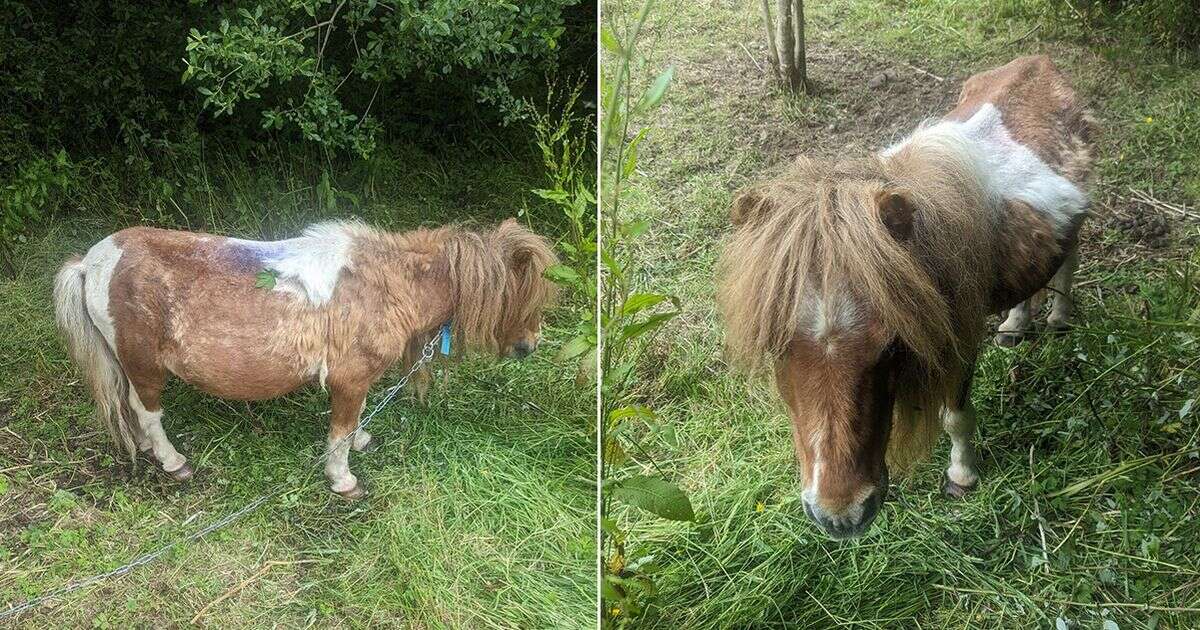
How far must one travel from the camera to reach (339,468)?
132cm

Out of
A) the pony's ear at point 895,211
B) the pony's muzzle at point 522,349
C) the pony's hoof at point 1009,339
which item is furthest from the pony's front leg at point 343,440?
the pony's hoof at point 1009,339

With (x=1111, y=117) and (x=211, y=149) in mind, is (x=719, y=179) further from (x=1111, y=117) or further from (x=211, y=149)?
(x=211, y=149)

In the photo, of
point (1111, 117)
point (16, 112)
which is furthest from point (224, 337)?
point (1111, 117)

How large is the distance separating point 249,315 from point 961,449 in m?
1.07

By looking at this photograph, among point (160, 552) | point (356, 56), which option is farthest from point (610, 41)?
point (160, 552)

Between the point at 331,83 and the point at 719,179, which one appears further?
the point at 331,83

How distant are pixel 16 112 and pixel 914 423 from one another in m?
1.32

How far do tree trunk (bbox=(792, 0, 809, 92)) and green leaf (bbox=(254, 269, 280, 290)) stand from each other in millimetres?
820

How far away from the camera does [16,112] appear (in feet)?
4.07

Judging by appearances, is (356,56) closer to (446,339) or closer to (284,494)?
(446,339)

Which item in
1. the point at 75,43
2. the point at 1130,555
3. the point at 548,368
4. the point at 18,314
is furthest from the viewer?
the point at 548,368

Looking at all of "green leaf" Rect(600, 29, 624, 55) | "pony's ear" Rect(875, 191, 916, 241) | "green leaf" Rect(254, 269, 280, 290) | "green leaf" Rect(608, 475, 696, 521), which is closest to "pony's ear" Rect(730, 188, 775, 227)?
"pony's ear" Rect(875, 191, 916, 241)

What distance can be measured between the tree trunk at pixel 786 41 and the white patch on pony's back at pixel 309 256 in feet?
2.26

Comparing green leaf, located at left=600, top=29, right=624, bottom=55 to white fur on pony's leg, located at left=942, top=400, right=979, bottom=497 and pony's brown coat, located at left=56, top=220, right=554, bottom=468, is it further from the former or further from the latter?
white fur on pony's leg, located at left=942, top=400, right=979, bottom=497
